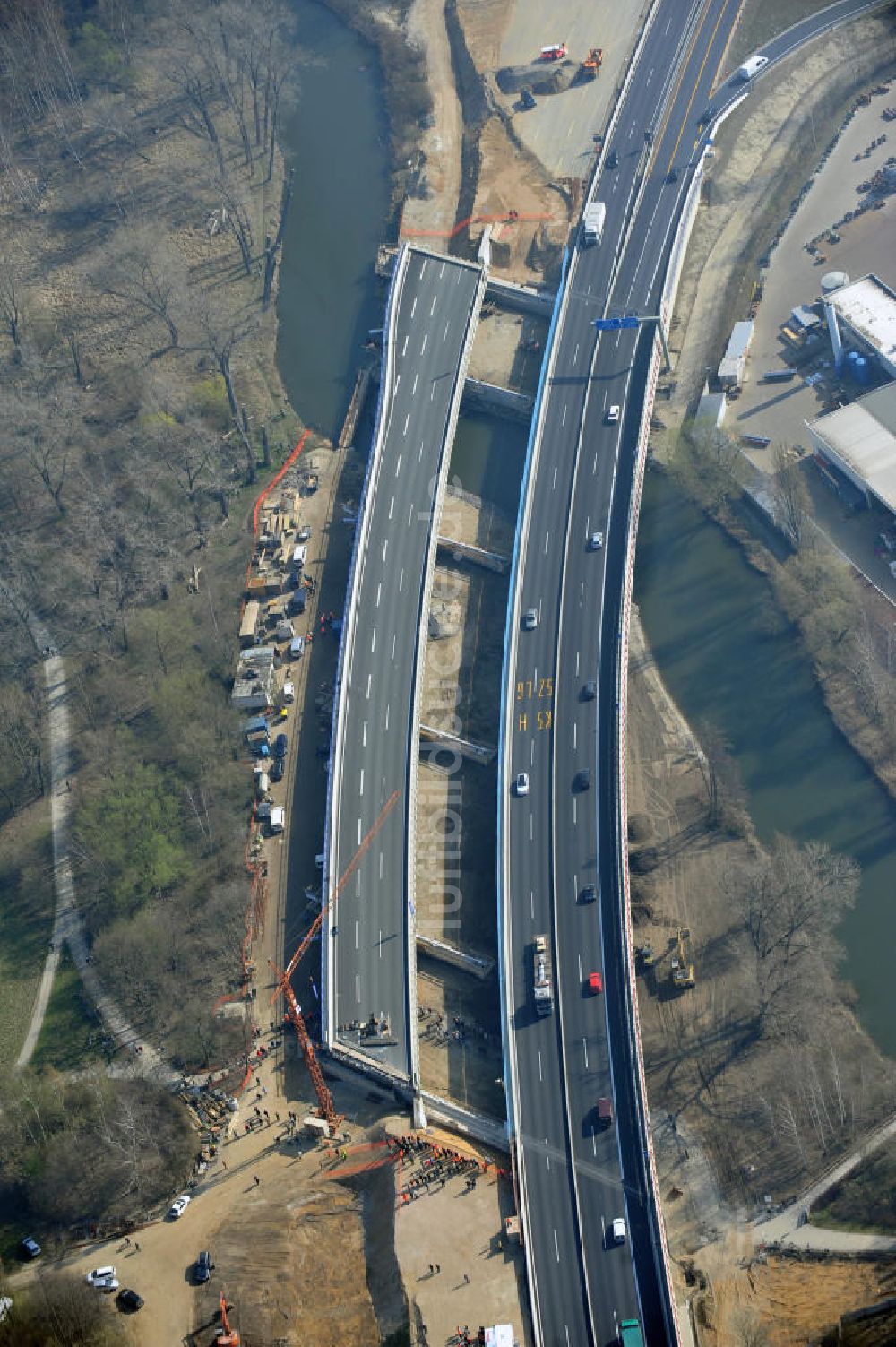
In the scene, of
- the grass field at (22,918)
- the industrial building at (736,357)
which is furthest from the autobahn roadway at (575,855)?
the grass field at (22,918)

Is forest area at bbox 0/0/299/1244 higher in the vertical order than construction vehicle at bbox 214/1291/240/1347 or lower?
higher

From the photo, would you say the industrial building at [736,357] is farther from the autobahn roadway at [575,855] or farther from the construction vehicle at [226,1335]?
the construction vehicle at [226,1335]

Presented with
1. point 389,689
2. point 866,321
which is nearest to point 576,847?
point 389,689

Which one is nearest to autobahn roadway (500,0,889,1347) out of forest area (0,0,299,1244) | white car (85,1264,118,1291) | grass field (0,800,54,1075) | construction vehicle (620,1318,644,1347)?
construction vehicle (620,1318,644,1347)

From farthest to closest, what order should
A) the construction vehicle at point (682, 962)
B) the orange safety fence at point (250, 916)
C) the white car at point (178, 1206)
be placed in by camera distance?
the orange safety fence at point (250, 916), the construction vehicle at point (682, 962), the white car at point (178, 1206)

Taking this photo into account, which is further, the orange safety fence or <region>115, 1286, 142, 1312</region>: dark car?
the orange safety fence

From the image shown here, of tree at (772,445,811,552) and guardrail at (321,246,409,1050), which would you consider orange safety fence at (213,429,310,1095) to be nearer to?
guardrail at (321,246,409,1050)
